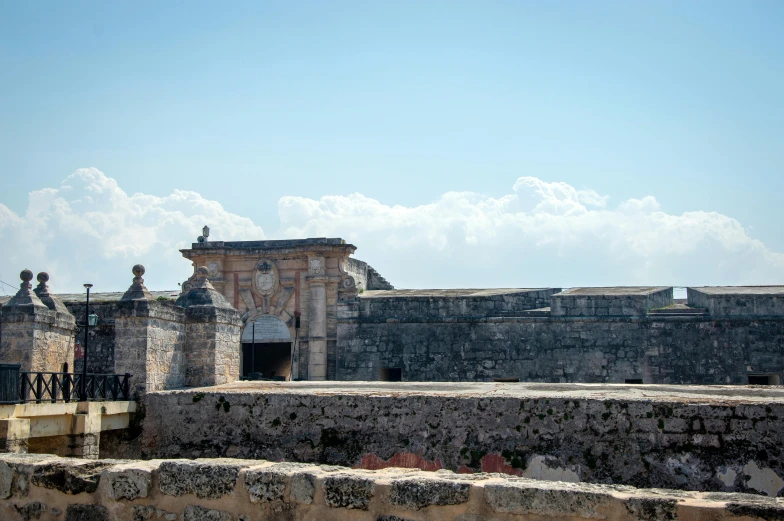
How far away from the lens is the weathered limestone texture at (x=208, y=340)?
39.5 feet

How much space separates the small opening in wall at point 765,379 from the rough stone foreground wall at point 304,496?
53.5 ft

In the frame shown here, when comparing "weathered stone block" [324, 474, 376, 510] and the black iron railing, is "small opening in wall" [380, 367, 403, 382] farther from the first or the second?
"weathered stone block" [324, 474, 376, 510]

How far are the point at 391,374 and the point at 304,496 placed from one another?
16.4 meters

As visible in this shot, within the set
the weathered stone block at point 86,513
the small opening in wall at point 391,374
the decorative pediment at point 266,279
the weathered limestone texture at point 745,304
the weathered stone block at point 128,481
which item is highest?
the decorative pediment at point 266,279

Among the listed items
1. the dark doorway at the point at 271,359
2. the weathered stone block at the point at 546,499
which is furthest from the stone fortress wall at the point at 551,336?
the weathered stone block at the point at 546,499

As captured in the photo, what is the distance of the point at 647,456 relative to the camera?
25.6 ft

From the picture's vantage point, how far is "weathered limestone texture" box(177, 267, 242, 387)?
12047 mm

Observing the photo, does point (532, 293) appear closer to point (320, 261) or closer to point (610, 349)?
point (610, 349)

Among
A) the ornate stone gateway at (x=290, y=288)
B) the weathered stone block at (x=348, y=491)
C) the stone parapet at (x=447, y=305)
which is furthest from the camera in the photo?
the ornate stone gateway at (x=290, y=288)

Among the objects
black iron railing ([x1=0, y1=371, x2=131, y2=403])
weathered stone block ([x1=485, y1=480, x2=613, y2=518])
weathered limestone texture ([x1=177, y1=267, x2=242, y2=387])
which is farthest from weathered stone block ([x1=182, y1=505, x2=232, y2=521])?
weathered limestone texture ([x1=177, y1=267, x2=242, y2=387])

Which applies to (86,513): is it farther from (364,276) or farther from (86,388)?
(364,276)

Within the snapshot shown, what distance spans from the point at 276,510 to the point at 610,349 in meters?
16.2

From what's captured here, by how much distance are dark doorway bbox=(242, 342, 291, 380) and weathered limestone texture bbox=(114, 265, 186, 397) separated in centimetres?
1144

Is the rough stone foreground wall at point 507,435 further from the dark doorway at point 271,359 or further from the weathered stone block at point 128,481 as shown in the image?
the dark doorway at point 271,359
